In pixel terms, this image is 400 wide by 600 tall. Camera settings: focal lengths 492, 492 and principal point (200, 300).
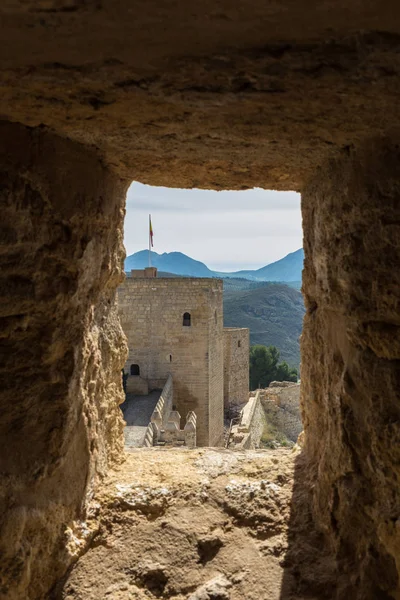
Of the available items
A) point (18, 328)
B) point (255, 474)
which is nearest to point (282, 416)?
point (255, 474)

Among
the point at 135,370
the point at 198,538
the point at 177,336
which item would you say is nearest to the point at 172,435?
the point at 177,336

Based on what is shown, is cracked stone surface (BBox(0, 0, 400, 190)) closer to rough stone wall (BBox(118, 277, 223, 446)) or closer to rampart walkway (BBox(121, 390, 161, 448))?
rampart walkway (BBox(121, 390, 161, 448))

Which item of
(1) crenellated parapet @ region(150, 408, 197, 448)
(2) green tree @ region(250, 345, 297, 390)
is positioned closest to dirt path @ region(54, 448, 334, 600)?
(1) crenellated parapet @ region(150, 408, 197, 448)

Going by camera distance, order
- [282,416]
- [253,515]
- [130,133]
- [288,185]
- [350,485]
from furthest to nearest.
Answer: [282,416] → [288,185] → [253,515] → [350,485] → [130,133]

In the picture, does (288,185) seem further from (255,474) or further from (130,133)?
(255,474)

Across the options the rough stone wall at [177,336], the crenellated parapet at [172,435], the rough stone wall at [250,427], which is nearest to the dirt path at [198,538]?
the crenellated parapet at [172,435]

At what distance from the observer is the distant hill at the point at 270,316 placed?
56625 millimetres

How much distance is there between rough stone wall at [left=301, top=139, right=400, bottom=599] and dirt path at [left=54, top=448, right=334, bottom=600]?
249mm

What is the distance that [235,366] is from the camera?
22656mm

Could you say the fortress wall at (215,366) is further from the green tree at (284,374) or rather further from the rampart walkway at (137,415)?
the green tree at (284,374)

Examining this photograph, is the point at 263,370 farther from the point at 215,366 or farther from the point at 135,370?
the point at 135,370

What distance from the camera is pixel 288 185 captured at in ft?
10.3

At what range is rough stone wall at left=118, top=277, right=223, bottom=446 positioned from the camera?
16750 mm

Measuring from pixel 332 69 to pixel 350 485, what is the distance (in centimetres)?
186
